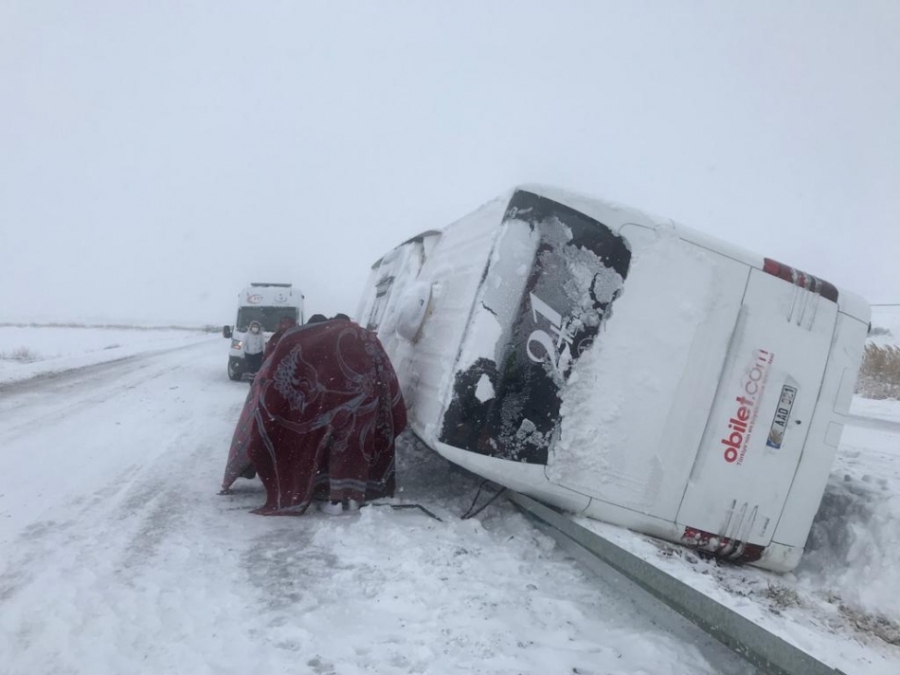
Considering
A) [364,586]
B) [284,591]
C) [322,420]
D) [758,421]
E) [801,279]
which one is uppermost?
[801,279]

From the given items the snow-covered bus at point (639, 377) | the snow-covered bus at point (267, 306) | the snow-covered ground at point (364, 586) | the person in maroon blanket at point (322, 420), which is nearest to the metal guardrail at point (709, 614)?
the snow-covered ground at point (364, 586)

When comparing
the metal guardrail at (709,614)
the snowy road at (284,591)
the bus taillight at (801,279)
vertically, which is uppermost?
the bus taillight at (801,279)

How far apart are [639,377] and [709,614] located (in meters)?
1.48

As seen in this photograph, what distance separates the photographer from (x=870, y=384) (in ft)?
50.8

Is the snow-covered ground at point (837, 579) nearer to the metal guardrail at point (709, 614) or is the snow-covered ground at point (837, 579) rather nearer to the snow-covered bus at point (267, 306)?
the metal guardrail at point (709, 614)

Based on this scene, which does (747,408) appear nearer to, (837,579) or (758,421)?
(758,421)

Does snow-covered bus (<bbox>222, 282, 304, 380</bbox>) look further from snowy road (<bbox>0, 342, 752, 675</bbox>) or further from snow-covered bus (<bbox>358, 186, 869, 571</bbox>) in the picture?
snow-covered bus (<bbox>358, 186, 869, 571</bbox>)

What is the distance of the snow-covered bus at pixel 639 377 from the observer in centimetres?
389

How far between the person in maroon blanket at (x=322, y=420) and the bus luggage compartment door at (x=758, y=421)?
222 centimetres

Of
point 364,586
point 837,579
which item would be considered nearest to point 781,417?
point 837,579

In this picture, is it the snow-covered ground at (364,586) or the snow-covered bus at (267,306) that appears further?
the snow-covered bus at (267,306)

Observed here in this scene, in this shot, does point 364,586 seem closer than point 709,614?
No

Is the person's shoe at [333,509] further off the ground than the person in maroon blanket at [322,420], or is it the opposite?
the person in maroon blanket at [322,420]

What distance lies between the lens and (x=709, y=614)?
2.80 meters
